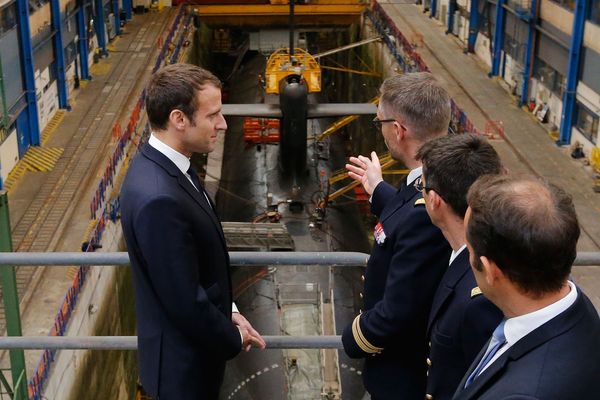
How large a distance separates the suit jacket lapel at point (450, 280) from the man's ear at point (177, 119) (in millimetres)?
2094

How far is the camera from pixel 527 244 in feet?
13.0

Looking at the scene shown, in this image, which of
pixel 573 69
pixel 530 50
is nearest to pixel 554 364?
pixel 573 69

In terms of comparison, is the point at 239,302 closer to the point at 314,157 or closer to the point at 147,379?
the point at 314,157

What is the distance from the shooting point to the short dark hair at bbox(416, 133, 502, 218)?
5.30 meters

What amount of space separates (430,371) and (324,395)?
20910 mm

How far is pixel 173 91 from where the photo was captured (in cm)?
606

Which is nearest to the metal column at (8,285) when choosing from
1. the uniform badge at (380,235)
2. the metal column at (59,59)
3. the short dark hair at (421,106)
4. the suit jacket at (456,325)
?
the uniform badge at (380,235)

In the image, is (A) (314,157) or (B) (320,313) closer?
(B) (320,313)

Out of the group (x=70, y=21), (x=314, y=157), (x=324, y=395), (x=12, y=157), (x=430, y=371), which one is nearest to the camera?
(x=430, y=371)

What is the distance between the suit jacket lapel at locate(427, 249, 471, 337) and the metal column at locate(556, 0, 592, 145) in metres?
34.5

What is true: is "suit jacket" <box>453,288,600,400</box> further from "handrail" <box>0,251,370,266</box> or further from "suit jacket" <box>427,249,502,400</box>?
"handrail" <box>0,251,370,266</box>

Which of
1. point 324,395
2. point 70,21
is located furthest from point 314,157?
point 324,395

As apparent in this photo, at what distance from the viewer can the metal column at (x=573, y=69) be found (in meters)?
37.1

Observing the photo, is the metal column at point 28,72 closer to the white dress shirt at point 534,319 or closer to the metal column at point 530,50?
the metal column at point 530,50
